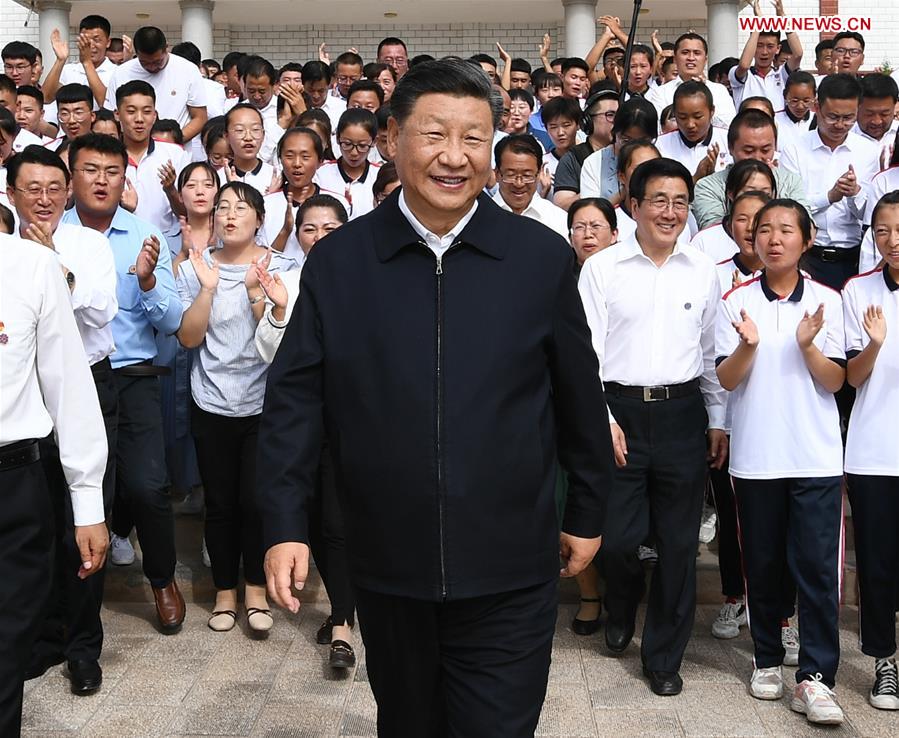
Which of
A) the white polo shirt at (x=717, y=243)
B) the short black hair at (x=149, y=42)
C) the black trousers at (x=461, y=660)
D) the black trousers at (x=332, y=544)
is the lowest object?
the black trousers at (x=332, y=544)

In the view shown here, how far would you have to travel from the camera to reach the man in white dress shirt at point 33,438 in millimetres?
2977

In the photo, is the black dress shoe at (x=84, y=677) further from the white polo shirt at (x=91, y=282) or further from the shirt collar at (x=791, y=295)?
→ the shirt collar at (x=791, y=295)

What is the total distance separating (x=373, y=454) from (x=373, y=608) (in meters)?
0.36

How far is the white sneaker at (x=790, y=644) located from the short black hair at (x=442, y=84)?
295 cm

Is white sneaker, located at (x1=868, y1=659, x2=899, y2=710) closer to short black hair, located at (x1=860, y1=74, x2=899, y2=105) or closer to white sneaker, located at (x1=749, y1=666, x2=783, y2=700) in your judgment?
white sneaker, located at (x1=749, y1=666, x2=783, y2=700)

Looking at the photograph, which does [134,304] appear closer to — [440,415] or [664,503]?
[664,503]

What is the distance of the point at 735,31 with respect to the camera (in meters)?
18.5

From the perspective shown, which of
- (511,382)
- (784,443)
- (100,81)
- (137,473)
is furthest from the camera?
(100,81)

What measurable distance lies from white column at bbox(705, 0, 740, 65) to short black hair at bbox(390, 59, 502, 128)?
16.7 m

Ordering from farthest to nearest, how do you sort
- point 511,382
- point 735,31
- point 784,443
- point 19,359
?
1. point 735,31
2. point 784,443
3. point 19,359
4. point 511,382

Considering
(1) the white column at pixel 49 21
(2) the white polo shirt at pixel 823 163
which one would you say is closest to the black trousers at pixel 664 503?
(2) the white polo shirt at pixel 823 163

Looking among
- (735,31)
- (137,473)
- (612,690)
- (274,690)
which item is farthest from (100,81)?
(735,31)

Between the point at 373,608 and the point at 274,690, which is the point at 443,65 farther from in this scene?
the point at 274,690

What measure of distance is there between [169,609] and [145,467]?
25.8 inches
